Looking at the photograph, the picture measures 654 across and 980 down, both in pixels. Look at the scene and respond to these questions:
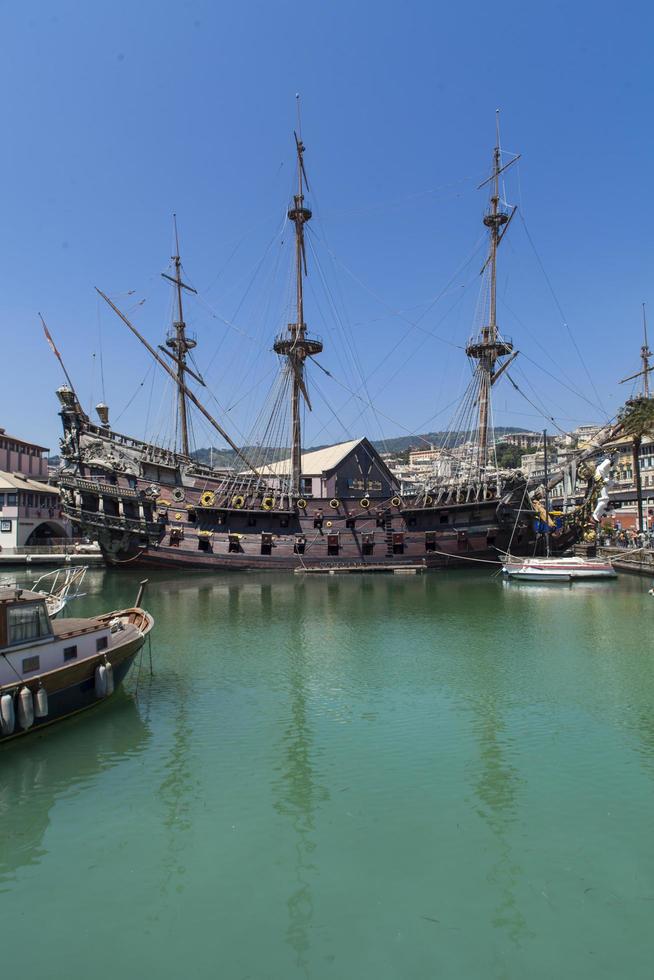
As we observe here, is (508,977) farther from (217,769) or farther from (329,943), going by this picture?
(217,769)

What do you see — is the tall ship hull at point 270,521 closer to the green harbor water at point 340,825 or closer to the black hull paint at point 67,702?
the green harbor water at point 340,825

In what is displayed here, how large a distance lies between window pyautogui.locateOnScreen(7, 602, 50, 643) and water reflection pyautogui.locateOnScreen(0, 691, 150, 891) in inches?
87.5

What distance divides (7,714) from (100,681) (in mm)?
2797

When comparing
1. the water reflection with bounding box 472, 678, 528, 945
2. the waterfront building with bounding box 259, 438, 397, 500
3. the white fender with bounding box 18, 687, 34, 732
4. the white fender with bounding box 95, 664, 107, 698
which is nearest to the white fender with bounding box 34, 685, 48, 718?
the white fender with bounding box 18, 687, 34, 732

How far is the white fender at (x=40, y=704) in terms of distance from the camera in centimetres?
1349

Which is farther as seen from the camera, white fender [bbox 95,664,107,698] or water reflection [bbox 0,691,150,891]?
white fender [bbox 95,664,107,698]

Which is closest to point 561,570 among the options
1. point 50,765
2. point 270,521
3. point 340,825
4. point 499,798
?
point 270,521

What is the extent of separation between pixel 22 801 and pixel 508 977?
8683mm

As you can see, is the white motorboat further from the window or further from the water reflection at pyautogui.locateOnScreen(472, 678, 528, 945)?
the window

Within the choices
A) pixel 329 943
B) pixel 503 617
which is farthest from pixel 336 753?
pixel 503 617

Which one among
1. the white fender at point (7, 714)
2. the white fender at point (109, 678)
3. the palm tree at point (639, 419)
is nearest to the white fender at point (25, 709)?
the white fender at point (7, 714)

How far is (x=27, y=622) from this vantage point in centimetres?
1420

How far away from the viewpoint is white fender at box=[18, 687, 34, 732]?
13.1 m

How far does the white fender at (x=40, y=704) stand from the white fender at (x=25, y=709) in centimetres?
21
